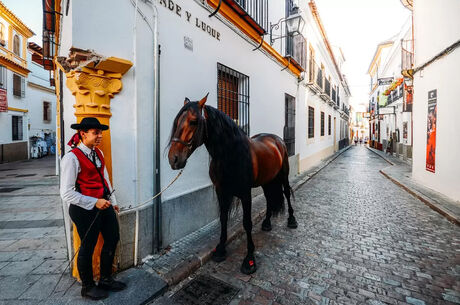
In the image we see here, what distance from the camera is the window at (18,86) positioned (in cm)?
1556

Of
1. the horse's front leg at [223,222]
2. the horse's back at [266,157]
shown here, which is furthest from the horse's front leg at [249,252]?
the horse's back at [266,157]

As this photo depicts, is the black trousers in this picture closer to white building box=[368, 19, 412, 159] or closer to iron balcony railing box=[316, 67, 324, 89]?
iron balcony railing box=[316, 67, 324, 89]

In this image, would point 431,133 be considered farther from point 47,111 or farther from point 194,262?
point 47,111

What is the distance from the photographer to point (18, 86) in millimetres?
15984

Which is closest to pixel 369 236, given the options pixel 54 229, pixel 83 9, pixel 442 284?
pixel 442 284

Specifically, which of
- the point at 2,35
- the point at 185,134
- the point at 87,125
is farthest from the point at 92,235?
the point at 2,35

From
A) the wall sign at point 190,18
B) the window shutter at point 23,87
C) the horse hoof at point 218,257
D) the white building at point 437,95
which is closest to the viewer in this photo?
the horse hoof at point 218,257

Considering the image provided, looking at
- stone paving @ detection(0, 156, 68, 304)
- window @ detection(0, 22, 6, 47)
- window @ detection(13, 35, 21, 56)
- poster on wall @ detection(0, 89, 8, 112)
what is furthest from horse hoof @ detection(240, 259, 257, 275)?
window @ detection(13, 35, 21, 56)

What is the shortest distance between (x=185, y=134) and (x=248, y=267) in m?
1.84

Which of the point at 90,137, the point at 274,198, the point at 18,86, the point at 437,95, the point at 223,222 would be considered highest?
the point at 18,86

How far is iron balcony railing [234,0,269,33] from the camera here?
565 cm

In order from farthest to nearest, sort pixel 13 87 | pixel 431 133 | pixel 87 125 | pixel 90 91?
1. pixel 13 87
2. pixel 431 133
3. pixel 90 91
4. pixel 87 125

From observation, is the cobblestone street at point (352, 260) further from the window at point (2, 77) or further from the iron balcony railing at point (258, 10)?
the window at point (2, 77)

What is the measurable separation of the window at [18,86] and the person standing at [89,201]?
758 inches
